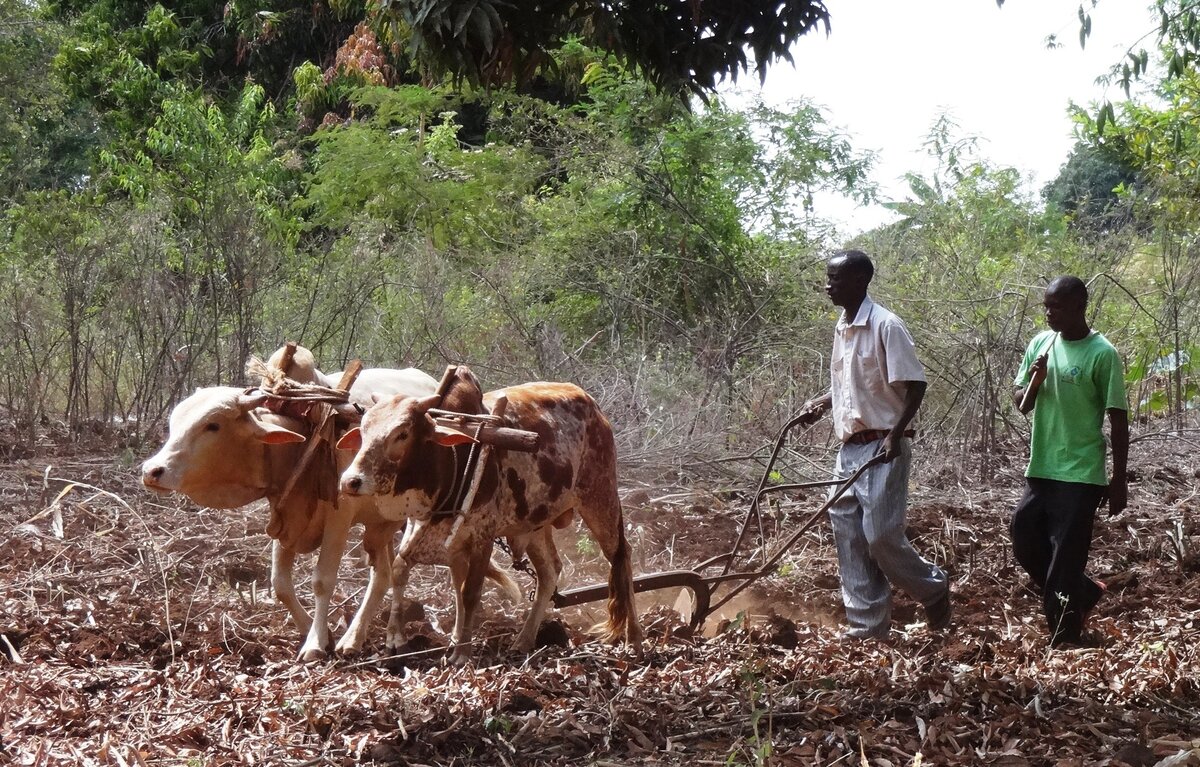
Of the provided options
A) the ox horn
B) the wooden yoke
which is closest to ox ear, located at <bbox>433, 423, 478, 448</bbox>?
the ox horn

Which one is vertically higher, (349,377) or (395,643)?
(349,377)

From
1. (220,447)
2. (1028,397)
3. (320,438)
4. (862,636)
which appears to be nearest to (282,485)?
(320,438)

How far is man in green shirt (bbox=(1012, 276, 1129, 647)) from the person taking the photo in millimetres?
6004

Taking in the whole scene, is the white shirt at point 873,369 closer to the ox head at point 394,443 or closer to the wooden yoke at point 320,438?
the ox head at point 394,443

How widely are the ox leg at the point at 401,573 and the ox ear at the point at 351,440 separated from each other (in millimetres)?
467

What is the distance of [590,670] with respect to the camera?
17.8 feet

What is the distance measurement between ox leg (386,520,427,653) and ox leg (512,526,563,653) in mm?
565

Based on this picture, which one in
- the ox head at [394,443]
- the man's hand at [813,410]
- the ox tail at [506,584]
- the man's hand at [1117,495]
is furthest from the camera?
the ox tail at [506,584]

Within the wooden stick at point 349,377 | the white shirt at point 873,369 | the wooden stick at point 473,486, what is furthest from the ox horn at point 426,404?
the white shirt at point 873,369

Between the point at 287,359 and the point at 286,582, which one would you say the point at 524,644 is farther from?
the point at 287,359

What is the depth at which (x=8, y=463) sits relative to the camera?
986 cm

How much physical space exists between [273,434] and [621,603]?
6.42 ft

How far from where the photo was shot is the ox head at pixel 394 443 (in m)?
5.25

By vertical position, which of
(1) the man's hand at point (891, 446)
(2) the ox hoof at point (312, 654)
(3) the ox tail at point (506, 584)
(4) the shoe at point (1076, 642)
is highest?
(1) the man's hand at point (891, 446)
